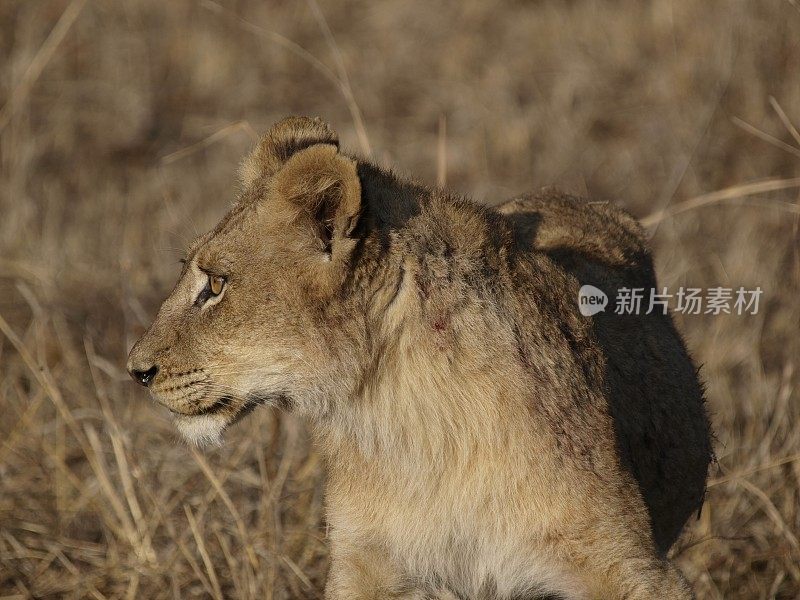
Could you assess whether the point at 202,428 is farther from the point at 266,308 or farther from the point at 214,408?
the point at 266,308

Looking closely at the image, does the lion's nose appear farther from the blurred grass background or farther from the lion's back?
the lion's back

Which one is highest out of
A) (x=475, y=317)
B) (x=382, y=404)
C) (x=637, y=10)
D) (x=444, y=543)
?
(x=637, y=10)

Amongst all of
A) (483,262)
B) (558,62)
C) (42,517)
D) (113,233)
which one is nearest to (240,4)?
(558,62)

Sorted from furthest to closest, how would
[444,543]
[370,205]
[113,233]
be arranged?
[113,233], [444,543], [370,205]

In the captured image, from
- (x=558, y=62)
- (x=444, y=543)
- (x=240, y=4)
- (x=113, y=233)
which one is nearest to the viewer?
(x=444, y=543)

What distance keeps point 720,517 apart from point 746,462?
35cm

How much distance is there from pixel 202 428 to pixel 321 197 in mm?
815

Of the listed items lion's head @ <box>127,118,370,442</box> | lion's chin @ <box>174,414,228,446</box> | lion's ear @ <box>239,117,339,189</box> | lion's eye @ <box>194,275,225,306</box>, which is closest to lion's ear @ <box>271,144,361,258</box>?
lion's head @ <box>127,118,370,442</box>

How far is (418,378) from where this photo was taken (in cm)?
366

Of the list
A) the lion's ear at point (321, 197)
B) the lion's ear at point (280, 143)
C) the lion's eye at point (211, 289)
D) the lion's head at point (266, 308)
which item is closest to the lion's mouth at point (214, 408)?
the lion's head at point (266, 308)

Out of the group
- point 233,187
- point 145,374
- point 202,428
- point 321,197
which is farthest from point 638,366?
point 233,187

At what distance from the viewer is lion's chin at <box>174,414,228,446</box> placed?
3.83 meters

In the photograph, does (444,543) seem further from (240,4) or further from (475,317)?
(240,4)

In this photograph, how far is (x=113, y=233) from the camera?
345 inches
